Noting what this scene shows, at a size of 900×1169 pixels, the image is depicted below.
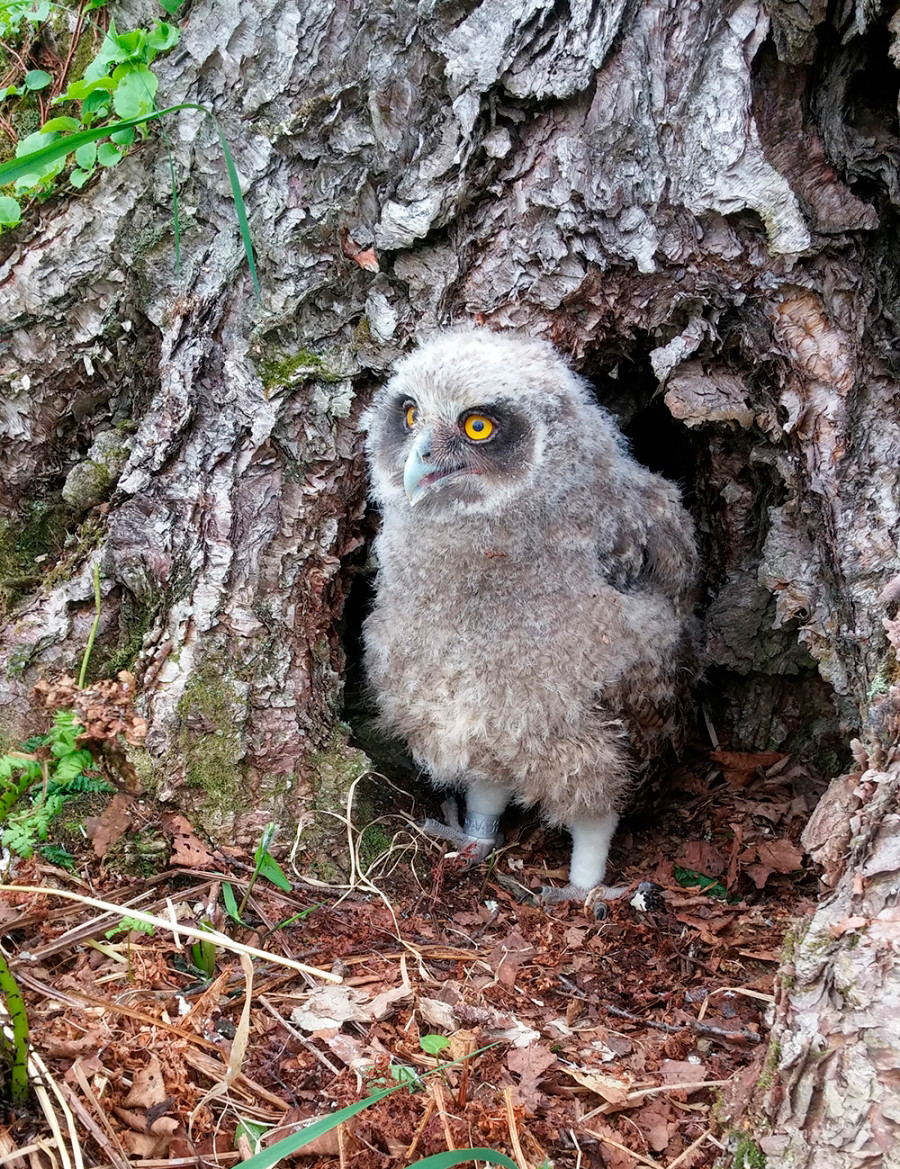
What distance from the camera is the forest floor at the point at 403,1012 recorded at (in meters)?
1.79

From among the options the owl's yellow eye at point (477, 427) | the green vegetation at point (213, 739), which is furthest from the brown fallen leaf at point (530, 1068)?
the owl's yellow eye at point (477, 427)

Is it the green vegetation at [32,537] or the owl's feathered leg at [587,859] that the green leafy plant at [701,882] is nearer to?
the owl's feathered leg at [587,859]

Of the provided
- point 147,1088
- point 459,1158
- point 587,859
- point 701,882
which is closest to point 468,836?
point 587,859

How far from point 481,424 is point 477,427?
0.05 ft

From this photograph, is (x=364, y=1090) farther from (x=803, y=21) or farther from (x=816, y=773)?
(x=803, y=21)

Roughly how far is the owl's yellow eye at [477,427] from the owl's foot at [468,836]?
1325mm

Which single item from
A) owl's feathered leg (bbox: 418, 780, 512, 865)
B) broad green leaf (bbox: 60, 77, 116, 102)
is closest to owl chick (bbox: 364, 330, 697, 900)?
owl's feathered leg (bbox: 418, 780, 512, 865)

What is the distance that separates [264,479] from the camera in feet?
9.83

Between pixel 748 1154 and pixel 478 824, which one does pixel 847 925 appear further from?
pixel 478 824

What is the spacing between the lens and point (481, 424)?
272cm

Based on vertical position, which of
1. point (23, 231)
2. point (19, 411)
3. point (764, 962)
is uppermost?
point (23, 231)

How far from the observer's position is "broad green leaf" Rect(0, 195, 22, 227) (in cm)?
278

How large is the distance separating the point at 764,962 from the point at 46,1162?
1806 millimetres

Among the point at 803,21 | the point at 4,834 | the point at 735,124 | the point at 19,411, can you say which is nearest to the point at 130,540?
the point at 19,411
